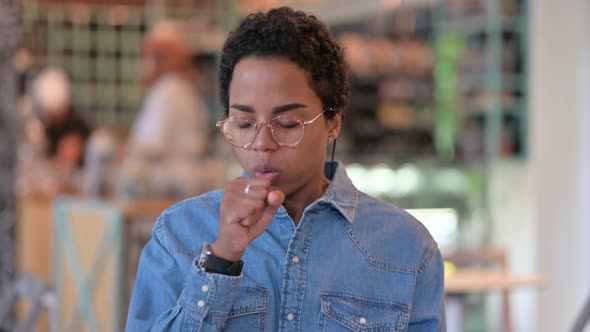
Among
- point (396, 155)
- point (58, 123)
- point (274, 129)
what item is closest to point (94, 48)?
point (58, 123)

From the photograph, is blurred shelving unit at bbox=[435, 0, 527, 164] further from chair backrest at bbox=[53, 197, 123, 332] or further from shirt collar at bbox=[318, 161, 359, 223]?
shirt collar at bbox=[318, 161, 359, 223]

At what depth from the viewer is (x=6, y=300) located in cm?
339

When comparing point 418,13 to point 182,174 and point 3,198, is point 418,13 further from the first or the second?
point 3,198

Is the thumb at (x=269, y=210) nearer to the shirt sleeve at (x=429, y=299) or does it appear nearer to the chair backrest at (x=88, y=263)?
the shirt sleeve at (x=429, y=299)

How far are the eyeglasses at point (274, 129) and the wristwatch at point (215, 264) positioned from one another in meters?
0.19

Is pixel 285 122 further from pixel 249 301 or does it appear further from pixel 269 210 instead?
pixel 249 301

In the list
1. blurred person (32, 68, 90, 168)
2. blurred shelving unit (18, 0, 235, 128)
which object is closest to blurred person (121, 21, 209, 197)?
blurred person (32, 68, 90, 168)

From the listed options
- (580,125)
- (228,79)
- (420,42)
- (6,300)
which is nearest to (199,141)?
(6,300)

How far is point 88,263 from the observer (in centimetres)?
434

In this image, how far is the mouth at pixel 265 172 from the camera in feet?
4.59

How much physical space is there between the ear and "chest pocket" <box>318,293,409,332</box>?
10.8 inches

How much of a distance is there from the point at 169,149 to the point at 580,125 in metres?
2.84

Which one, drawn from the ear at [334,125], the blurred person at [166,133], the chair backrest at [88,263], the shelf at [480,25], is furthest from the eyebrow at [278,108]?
the shelf at [480,25]

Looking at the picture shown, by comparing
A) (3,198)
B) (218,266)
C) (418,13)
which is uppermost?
(418,13)
